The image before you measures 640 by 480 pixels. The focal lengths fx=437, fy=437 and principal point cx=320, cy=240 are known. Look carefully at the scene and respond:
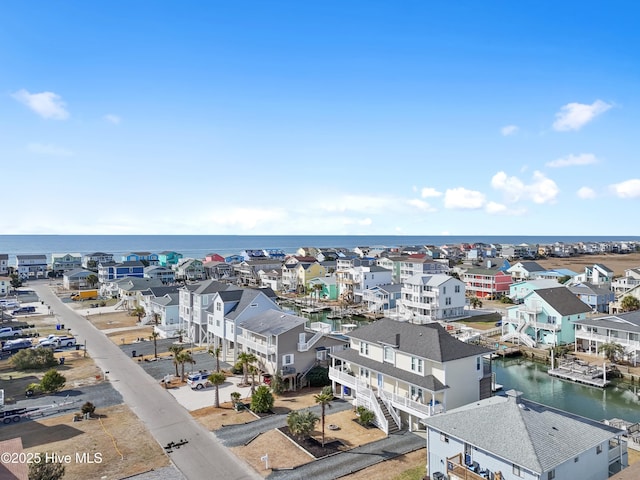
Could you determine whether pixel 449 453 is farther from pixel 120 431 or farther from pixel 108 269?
pixel 108 269

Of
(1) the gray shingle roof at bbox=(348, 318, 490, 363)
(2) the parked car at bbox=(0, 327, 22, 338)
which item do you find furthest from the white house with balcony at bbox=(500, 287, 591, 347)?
(2) the parked car at bbox=(0, 327, 22, 338)

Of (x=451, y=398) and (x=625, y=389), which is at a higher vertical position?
(x=451, y=398)

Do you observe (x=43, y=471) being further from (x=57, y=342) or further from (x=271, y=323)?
(x=57, y=342)

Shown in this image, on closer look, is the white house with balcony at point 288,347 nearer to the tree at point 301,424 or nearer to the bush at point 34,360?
the tree at point 301,424

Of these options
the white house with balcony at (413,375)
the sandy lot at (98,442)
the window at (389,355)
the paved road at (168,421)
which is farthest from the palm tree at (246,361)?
the window at (389,355)

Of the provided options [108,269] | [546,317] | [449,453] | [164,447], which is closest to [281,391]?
[164,447]

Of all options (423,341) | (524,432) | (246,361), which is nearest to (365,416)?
(423,341)
